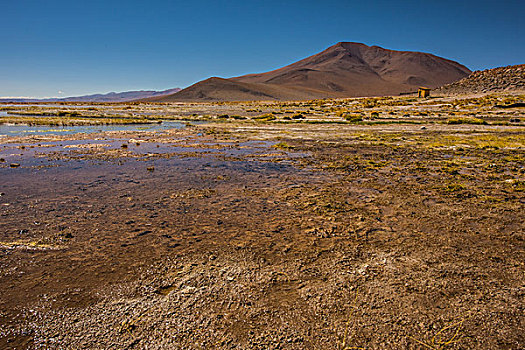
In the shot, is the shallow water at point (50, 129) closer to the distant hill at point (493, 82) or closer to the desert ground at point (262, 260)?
the desert ground at point (262, 260)

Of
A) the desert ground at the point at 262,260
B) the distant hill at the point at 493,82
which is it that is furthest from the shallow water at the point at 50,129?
the distant hill at the point at 493,82

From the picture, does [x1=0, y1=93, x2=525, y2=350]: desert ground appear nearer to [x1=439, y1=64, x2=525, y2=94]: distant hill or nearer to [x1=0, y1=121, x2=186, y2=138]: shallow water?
[x1=0, y1=121, x2=186, y2=138]: shallow water

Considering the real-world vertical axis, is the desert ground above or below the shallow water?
below

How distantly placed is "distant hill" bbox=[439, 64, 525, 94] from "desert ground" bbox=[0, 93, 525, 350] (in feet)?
173

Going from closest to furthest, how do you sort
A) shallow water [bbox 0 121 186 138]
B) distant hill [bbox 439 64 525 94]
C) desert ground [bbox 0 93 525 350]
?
1. desert ground [bbox 0 93 525 350]
2. shallow water [bbox 0 121 186 138]
3. distant hill [bbox 439 64 525 94]

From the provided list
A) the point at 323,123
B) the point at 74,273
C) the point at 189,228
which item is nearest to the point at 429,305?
the point at 189,228

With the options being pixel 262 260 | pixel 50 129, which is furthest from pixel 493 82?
pixel 50 129

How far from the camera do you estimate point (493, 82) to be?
50781 millimetres

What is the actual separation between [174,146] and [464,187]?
36.7ft

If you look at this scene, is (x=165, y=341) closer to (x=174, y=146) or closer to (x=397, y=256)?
(x=397, y=256)

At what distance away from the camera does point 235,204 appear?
230 inches

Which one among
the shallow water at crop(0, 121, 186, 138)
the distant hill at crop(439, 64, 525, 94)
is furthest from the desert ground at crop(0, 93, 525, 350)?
the distant hill at crop(439, 64, 525, 94)

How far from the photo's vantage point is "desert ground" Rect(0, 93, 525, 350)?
8.50 feet

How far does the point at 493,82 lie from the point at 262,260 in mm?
64947
